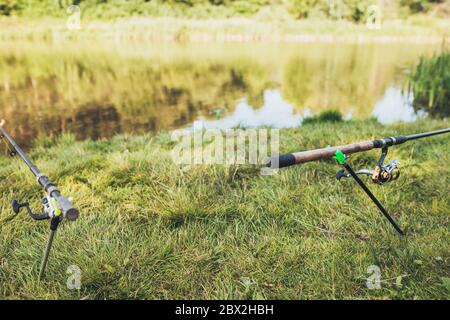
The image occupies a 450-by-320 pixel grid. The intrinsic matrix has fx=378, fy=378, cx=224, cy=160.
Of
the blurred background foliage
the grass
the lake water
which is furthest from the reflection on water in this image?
the blurred background foliage

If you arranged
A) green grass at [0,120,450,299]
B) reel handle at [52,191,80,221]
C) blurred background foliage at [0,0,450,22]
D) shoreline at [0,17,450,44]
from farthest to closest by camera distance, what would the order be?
blurred background foliage at [0,0,450,22]
shoreline at [0,17,450,44]
green grass at [0,120,450,299]
reel handle at [52,191,80,221]

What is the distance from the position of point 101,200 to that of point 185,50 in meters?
17.9

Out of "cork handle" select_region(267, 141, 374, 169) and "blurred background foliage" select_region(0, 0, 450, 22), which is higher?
"blurred background foliage" select_region(0, 0, 450, 22)

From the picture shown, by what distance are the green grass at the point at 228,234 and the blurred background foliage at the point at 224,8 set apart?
1175 inches

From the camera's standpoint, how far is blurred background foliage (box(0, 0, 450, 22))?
29.5 meters

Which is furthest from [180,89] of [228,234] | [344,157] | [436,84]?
[344,157]

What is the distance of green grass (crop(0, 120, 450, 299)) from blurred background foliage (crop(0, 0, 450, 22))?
29857 mm

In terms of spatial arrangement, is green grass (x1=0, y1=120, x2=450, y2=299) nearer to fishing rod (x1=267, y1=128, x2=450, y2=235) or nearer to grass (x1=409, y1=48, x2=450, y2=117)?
fishing rod (x1=267, y1=128, x2=450, y2=235)

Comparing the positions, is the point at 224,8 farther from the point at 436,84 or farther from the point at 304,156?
the point at 304,156

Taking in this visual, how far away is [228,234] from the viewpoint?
9.62ft

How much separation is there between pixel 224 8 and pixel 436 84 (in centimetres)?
3349

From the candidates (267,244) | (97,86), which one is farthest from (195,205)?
(97,86)

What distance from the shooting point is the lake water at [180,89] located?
27.8 feet

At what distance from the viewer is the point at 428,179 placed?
12.7ft
